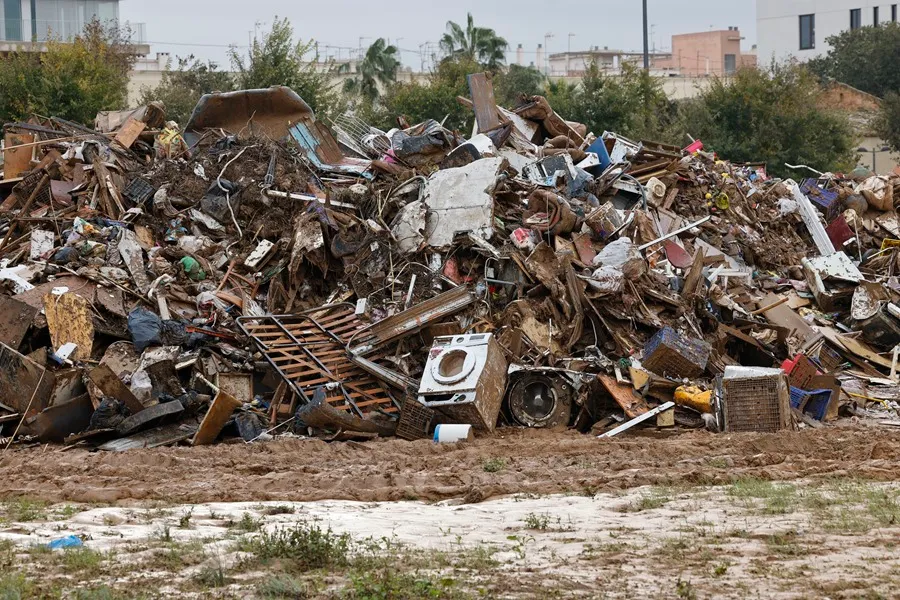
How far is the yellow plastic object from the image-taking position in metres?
11.7

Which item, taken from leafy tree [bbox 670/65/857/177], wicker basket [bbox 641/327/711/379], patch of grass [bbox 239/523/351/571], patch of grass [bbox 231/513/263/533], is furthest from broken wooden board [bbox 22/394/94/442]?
leafy tree [bbox 670/65/857/177]

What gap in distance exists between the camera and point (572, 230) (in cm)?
1388

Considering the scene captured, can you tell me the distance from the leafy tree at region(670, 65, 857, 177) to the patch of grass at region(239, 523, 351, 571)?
28.8 m

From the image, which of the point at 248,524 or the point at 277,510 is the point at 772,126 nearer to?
the point at 277,510

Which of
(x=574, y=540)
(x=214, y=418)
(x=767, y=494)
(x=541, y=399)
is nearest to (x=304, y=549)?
(x=574, y=540)

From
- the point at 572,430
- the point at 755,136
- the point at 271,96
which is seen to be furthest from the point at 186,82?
the point at 572,430

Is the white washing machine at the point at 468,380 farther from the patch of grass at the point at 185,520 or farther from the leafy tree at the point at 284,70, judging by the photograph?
the leafy tree at the point at 284,70

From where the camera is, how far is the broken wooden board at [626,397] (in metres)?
11.9

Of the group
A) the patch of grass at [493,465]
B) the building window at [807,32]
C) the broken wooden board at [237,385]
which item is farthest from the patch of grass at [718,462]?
the building window at [807,32]

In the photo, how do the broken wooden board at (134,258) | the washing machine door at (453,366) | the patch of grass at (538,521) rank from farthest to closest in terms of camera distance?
the broken wooden board at (134,258)
the washing machine door at (453,366)
the patch of grass at (538,521)

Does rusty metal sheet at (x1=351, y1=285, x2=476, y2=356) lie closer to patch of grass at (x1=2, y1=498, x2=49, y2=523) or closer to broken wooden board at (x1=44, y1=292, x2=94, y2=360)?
broken wooden board at (x1=44, y1=292, x2=94, y2=360)

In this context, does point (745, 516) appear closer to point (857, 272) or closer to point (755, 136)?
point (857, 272)

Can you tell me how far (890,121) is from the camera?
4081cm

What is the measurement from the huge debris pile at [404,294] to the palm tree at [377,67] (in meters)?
28.4
